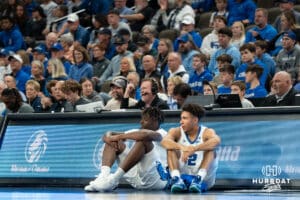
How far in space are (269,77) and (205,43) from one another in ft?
8.55

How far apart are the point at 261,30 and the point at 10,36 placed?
7.39 meters

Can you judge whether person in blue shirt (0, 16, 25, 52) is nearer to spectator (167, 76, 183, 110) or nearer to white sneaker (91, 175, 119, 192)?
spectator (167, 76, 183, 110)

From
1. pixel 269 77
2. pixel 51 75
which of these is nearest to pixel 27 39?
pixel 51 75

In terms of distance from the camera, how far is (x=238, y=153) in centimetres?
1236

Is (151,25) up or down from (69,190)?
up

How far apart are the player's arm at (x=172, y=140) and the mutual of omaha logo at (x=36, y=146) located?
2.25 metres

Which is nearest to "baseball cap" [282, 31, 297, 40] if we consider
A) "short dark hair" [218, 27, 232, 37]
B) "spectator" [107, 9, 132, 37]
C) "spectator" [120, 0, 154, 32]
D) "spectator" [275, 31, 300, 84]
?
"spectator" [275, 31, 300, 84]

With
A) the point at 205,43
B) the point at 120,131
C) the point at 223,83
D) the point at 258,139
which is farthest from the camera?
the point at 205,43

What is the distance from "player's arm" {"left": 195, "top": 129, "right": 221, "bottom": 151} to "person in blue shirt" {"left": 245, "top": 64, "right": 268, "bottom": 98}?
2.76m

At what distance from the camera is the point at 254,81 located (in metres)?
14.9

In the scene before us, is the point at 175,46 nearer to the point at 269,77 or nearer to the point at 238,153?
the point at 269,77

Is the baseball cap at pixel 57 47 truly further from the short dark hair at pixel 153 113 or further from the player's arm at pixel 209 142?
the player's arm at pixel 209 142

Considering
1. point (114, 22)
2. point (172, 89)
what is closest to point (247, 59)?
point (172, 89)

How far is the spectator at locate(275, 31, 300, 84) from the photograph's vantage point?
51.7 feet
